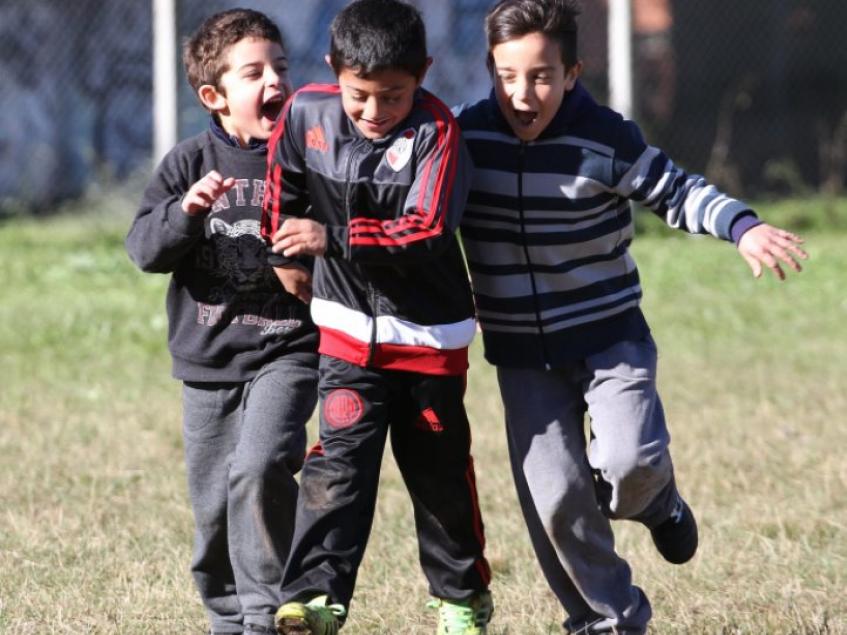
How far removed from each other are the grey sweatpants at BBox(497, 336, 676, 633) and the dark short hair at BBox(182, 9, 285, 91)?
1.03m

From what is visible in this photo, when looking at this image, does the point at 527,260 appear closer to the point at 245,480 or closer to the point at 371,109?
the point at 371,109

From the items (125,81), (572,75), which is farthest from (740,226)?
(125,81)

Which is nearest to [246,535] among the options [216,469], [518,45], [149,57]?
[216,469]

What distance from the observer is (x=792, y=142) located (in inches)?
688

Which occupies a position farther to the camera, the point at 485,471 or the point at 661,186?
the point at 485,471

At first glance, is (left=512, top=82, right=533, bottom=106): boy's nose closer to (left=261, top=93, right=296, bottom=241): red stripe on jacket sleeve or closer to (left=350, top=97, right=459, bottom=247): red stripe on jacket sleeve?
(left=350, top=97, right=459, bottom=247): red stripe on jacket sleeve

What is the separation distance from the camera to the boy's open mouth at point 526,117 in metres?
3.56

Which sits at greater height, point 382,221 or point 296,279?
point 382,221

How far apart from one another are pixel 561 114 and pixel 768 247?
58cm

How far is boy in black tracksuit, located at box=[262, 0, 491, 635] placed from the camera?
3312 mm

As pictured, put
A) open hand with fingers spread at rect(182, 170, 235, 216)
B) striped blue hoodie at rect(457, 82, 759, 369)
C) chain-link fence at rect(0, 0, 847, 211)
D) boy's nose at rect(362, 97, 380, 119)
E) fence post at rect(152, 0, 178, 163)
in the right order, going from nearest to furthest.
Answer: boy's nose at rect(362, 97, 380, 119) < open hand with fingers spread at rect(182, 170, 235, 216) < striped blue hoodie at rect(457, 82, 759, 369) < fence post at rect(152, 0, 178, 163) < chain-link fence at rect(0, 0, 847, 211)

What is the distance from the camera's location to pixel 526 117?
11.7 feet

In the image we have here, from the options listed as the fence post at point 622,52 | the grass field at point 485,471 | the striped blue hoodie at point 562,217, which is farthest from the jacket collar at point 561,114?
the fence post at point 622,52

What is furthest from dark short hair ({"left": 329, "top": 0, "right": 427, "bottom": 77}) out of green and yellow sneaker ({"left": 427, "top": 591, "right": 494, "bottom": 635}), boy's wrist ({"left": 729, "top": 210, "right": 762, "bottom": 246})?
green and yellow sneaker ({"left": 427, "top": 591, "right": 494, "bottom": 635})
